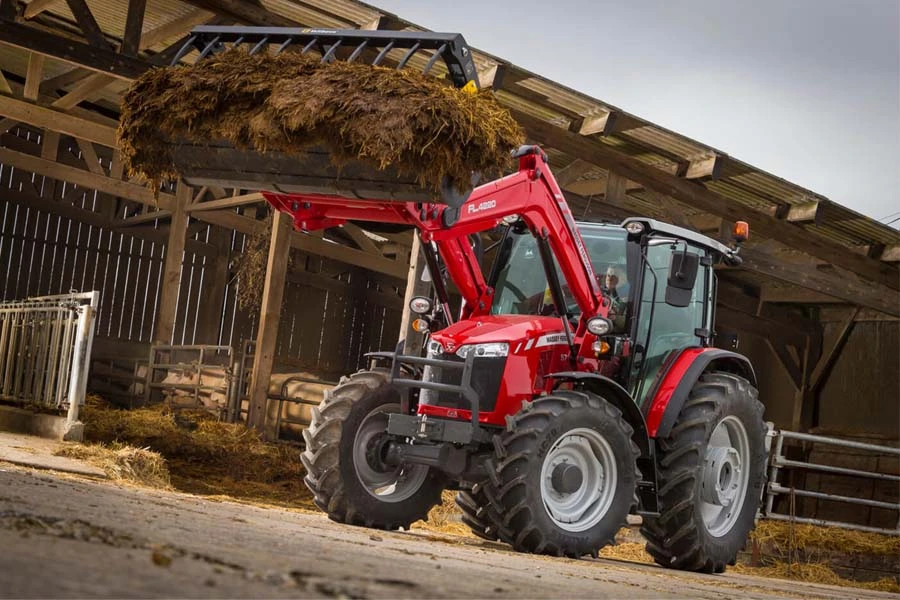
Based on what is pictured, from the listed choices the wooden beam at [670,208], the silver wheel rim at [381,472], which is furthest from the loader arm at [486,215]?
the wooden beam at [670,208]

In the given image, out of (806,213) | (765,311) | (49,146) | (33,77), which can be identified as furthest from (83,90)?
(765,311)

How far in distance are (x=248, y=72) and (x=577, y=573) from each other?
3.11 metres

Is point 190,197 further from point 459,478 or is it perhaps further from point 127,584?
point 127,584

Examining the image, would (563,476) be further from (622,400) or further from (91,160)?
(91,160)

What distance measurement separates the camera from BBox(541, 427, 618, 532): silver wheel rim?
6609mm

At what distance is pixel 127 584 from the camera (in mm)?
2387

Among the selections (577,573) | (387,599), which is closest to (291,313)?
(577,573)

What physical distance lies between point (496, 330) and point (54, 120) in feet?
28.3

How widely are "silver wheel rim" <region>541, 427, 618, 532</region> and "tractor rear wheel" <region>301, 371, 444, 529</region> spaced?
0.89 metres

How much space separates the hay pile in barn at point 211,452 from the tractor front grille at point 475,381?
4.62 m

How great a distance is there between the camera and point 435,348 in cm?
708

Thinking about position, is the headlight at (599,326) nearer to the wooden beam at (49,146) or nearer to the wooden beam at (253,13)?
the wooden beam at (253,13)

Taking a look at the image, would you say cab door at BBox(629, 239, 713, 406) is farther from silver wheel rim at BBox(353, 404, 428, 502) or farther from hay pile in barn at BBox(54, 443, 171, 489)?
hay pile in barn at BBox(54, 443, 171, 489)

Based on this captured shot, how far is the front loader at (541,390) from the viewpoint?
21.1 ft
